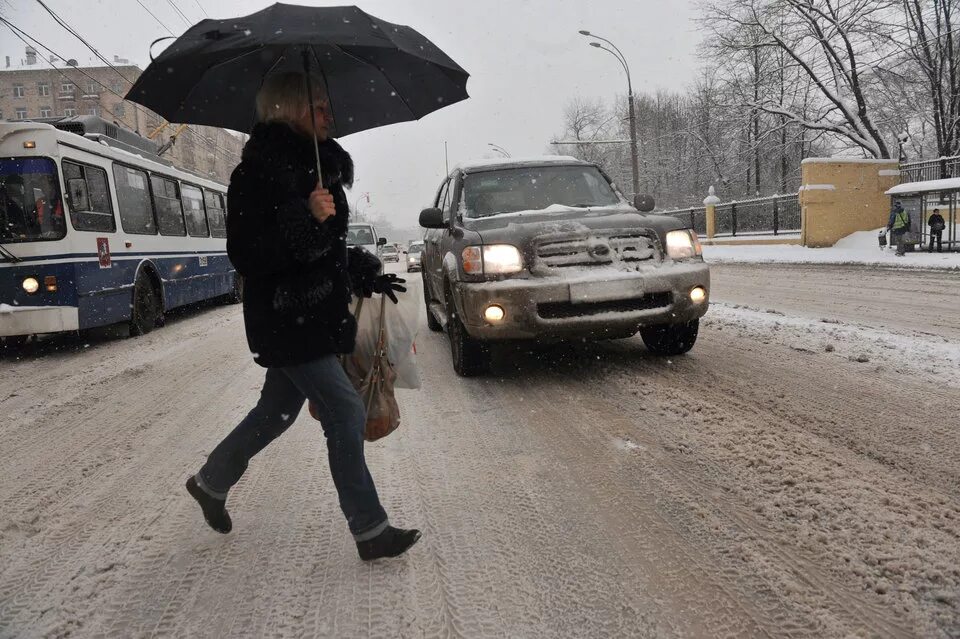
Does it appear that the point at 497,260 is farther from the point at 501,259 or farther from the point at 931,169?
the point at 931,169

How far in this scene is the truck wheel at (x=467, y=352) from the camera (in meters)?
5.31

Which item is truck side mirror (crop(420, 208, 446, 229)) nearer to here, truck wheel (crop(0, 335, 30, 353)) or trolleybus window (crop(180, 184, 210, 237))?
truck wheel (crop(0, 335, 30, 353))

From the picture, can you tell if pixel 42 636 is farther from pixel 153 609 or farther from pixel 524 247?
pixel 524 247

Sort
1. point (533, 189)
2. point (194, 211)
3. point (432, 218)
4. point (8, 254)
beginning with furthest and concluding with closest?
point (194, 211) → point (8, 254) → point (533, 189) → point (432, 218)

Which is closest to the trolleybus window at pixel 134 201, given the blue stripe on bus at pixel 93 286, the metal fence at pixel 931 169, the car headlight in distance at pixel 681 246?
the blue stripe on bus at pixel 93 286

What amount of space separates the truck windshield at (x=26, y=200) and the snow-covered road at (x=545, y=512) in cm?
377

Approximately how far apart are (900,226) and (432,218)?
16.6 m

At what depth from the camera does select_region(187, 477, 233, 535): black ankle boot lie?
260 centimetres

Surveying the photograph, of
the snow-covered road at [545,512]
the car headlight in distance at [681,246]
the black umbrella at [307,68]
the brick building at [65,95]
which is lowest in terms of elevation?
the snow-covered road at [545,512]

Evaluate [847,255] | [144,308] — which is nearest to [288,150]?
[144,308]

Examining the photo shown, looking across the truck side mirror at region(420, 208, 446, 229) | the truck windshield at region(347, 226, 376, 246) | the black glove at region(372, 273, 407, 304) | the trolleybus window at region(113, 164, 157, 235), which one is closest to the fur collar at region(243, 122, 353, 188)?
the black glove at region(372, 273, 407, 304)

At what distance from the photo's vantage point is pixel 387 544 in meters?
2.37

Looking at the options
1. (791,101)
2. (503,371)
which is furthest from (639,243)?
(791,101)

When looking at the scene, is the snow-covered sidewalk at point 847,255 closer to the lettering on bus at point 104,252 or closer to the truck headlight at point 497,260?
the truck headlight at point 497,260
